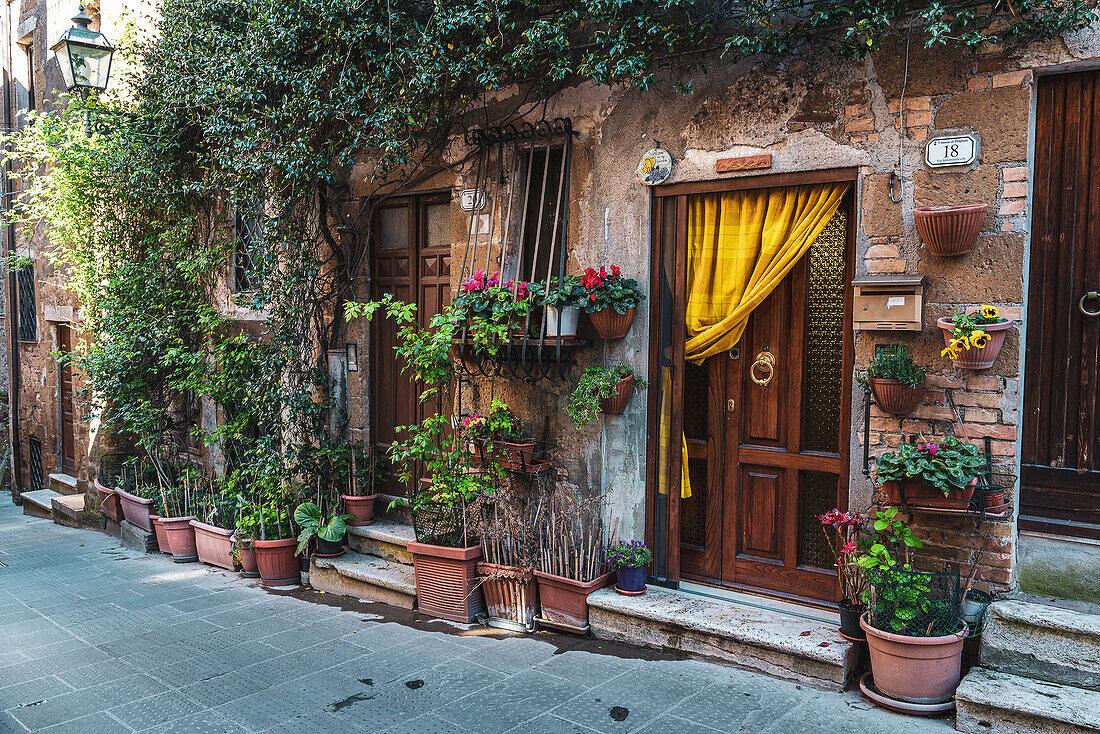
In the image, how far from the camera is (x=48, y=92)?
1111 centimetres

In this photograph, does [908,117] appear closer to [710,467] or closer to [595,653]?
[710,467]

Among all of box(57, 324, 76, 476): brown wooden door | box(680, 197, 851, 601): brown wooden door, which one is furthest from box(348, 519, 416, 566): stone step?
box(57, 324, 76, 476): brown wooden door

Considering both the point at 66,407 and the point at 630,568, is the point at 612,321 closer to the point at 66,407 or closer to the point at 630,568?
the point at 630,568

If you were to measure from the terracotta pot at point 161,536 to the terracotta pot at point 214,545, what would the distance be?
47 cm

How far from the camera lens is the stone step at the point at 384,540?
6.33 metres

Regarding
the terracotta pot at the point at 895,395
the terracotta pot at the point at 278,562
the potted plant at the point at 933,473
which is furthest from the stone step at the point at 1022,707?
the terracotta pot at the point at 278,562

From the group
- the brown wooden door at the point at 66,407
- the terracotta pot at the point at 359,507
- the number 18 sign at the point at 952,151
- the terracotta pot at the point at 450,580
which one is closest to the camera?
the number 18 sign at the point at 952,151

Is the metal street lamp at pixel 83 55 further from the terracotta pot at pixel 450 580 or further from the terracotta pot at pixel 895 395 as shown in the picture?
the terracotta pot at pixel 895 395

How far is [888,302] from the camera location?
13.3ft

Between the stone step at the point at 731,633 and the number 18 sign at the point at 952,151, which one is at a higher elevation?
the number 18 sign at the point at 952,151

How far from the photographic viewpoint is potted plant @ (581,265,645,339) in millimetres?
4883

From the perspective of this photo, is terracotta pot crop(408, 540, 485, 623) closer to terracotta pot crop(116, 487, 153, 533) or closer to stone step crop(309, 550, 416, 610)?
stone step crop(309, 550, 416, 610)

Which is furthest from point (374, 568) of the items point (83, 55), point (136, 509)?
point (83, 55)

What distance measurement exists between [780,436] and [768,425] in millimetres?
97
